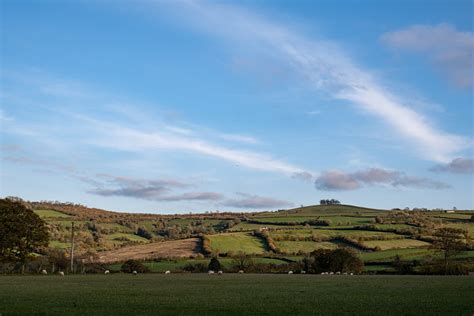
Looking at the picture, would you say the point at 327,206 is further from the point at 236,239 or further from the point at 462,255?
the point at 462,255

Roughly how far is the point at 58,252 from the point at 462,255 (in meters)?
72.6

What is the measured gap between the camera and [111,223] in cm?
15812

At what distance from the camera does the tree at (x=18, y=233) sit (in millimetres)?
80194

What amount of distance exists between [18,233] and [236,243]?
159ft

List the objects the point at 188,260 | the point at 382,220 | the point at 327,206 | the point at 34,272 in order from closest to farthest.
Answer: the point at 34,272 → the point at 188,260 → the point at 382,220 → the point at 327,206

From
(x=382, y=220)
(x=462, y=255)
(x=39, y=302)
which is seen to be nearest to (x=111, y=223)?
(x=382, y=220)

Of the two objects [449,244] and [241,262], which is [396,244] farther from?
[241,262]

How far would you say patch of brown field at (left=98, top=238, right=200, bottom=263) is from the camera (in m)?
110

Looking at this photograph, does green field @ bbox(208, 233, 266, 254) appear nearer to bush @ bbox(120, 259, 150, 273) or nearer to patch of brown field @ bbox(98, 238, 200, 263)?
patch of brown field @ bbox(98, 238, 200, 263)

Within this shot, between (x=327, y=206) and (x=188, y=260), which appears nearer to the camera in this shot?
(x=188, y=260)

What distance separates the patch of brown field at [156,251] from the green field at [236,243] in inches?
153

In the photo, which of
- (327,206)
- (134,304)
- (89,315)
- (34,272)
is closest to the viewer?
(89,315)

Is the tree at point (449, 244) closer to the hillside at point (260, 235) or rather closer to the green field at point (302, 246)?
the hillside at point (260, 235)

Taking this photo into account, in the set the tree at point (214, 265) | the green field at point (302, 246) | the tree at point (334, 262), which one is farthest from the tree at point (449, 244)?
the tree at point (214, 265)
